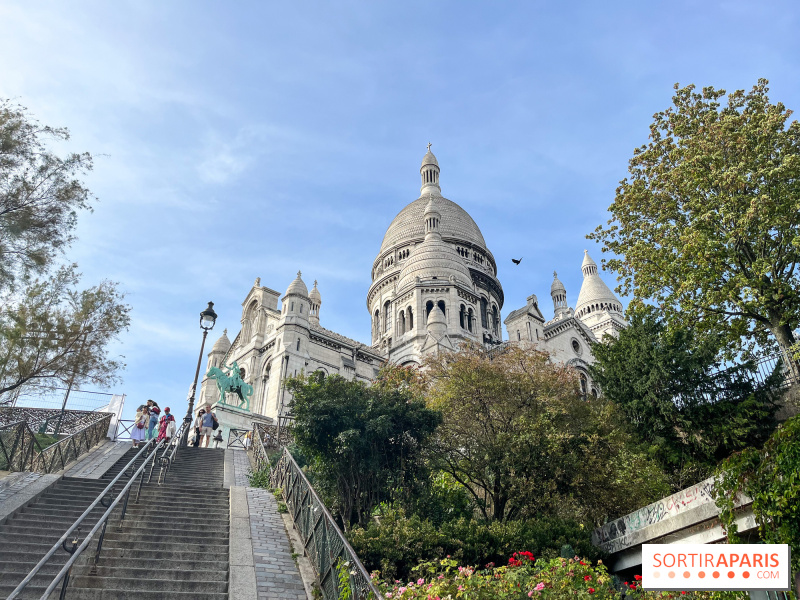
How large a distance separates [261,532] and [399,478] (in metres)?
3.81

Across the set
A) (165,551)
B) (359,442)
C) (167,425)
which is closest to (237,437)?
(167,425)

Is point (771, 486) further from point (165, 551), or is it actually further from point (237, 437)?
point (237, 437)

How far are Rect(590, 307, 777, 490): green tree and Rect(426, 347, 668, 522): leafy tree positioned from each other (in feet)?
2.61

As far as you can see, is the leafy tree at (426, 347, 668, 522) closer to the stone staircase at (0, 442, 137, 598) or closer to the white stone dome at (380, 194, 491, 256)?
the stone staircase at (0, 442, 137, 598)

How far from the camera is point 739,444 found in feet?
52.1

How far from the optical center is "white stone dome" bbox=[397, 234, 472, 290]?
150 ft

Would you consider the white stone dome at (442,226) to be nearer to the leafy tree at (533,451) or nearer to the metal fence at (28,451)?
the leafy tree at (533,451)

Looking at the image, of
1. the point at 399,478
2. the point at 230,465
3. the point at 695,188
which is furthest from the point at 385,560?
the point at 695,188

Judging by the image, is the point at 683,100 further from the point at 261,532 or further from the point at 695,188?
the point at 261,532

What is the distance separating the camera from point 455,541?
1139 centimetres

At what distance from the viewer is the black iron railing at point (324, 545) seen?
25.6ft

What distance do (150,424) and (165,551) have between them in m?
12.7

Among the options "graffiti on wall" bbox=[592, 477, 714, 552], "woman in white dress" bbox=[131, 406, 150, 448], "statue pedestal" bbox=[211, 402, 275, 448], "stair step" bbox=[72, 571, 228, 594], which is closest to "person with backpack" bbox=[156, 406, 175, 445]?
"woman in white dress" bbox=[131, 406, 150, 448]

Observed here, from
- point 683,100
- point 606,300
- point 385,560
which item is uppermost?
point 606,300
